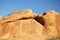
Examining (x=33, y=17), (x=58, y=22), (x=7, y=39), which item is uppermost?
(x=33, y=17)

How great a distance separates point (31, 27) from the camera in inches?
1873

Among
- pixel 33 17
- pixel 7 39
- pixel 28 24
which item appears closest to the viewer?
pixel 7 39

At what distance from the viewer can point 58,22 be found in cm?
4825

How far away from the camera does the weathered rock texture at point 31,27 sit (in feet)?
149

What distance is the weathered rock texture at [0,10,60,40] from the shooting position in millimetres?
45409

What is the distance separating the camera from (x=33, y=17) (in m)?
52.2

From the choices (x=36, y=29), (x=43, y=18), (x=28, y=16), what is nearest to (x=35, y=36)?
(x=36, y=29)

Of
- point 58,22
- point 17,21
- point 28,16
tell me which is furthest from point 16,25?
point 58,22

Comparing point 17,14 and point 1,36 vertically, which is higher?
point 17,14

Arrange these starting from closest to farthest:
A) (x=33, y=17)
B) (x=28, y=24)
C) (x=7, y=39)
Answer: (x=7, y=39)
(x=28, y=24)
(x=33, y=17)

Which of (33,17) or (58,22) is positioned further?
(33,17)

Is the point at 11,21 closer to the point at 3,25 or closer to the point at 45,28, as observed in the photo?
the point at 3,25

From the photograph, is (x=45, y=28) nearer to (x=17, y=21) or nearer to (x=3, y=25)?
(x=17, y=21)

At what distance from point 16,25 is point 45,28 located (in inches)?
266
